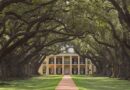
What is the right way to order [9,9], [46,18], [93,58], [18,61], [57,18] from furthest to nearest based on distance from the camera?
1. [93,58]
2. [18,61]
3. [57,18]
4. [46,18]
5. [9,9]

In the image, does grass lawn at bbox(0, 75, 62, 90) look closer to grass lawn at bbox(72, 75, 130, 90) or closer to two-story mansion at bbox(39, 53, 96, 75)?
grass lawn at bbox(72, 75, 130, 90)

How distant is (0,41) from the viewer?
50.9 meters

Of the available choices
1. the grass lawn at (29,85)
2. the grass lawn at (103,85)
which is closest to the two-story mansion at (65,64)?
the grass lawn at (103,85)

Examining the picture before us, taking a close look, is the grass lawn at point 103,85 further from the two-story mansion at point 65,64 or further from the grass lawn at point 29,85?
the two-story mansion at point 65,64

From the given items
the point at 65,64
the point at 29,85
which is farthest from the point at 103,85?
the point at 65,64

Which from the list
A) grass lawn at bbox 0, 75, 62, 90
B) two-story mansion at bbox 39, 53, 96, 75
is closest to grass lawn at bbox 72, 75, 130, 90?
grass lawn at bbox 0, 75, 62, 90

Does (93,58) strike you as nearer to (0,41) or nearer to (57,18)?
(0,41)

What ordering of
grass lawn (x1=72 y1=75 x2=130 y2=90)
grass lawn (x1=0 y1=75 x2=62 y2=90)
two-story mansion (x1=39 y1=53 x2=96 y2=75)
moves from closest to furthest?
grass lawn (x1=0 y1=75 x2=62 y2=90) < grass lawn (x1=72 y1=75 x2=130 y2=90) < two-story mansion (x1=39 y1=53 x2=96 y2=75)

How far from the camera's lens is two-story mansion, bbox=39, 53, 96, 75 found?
Result: 166 m

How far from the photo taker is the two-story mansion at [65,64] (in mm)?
165625

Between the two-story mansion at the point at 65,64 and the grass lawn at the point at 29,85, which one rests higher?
the two-story mansion at the point at 65,64

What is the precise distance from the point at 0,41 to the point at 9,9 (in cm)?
1526

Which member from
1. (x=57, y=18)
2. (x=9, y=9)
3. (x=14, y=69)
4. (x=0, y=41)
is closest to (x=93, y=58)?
(x=14, y=69)

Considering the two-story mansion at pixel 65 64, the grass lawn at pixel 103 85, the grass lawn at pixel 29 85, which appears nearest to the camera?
the grass lawn at pixel 29 85
